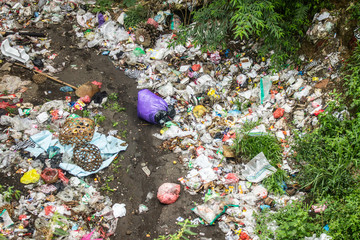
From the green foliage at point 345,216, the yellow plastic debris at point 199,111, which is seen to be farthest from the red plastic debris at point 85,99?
the green foliage at point 345,216

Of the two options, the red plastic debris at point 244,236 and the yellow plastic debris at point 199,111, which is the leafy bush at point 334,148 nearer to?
the red plastic debris at point 244,236

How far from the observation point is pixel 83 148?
3637mm

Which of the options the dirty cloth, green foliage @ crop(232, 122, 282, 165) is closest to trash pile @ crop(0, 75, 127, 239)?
the dirty cloth

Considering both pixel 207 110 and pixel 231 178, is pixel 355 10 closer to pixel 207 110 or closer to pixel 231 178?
pixel 207 110

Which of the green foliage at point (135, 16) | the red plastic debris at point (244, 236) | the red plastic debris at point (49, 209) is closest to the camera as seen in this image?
the red plastic debris at point (244, 236)

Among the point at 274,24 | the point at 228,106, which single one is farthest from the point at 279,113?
the point at 274,24

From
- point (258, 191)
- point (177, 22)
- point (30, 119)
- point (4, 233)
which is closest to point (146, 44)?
point (177, 22)

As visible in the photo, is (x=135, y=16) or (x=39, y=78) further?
(x=135, y=16)

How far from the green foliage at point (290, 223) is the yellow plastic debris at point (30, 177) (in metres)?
2.72

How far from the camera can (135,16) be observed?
5555 mm

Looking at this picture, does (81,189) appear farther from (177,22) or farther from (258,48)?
(177,22)

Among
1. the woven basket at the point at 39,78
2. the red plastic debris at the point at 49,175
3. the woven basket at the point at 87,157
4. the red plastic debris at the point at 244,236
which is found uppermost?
the red plastic debris at the point at 244,236

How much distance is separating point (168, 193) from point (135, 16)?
3916 millimetres

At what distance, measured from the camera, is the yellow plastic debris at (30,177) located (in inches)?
129
